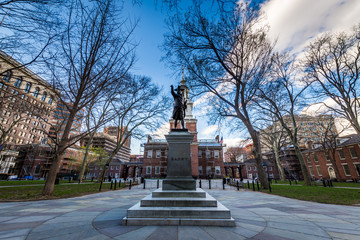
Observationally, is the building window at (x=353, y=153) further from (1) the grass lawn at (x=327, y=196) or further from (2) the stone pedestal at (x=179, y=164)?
(2) the stone pedestal at (x=179, y=164)

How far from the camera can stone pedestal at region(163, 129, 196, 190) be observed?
5609mm

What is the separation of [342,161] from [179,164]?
40.8 meters

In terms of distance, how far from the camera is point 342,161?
30.2m

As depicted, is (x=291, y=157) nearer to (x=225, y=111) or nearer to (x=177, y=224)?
(x=225, y=111)

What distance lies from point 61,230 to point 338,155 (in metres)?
44.9

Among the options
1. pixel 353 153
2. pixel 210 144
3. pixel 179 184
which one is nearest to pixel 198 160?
pixel 210 144

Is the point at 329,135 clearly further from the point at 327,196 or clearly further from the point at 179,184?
the point at 179,184

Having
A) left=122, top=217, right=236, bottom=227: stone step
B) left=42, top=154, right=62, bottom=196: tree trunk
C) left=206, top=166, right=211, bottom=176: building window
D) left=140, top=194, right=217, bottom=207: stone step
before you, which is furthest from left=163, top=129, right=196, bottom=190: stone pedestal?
left=206, top=166, right=211, bottom=176: building window

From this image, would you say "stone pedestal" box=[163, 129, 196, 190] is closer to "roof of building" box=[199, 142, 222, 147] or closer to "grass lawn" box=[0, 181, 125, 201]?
"grass lawn" box=[0, 181, 125, 201]

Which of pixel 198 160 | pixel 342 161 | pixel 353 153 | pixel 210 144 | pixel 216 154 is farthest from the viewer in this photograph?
pixel 210 144

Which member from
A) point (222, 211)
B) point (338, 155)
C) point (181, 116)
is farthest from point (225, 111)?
point (338, 155)

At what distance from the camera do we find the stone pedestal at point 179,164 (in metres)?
5.61

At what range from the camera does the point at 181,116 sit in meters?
7.76

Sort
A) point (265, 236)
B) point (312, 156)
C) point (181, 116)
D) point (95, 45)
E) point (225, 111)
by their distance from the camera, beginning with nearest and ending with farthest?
point (265, 236) < point (181, 116) < point (95, 45) < point (225, 111) < point (312, 156)
